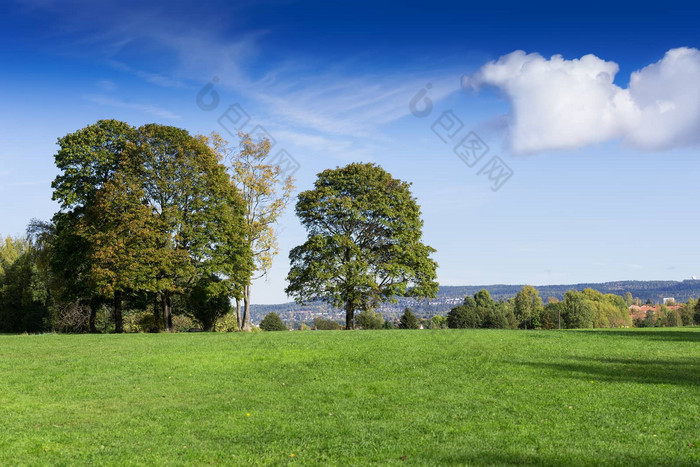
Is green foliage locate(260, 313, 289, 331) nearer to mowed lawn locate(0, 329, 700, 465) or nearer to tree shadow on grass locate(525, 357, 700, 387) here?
mowed lawn locate(0, 329, 700, 465)

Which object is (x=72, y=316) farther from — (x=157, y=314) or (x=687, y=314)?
(x=687, y=314)

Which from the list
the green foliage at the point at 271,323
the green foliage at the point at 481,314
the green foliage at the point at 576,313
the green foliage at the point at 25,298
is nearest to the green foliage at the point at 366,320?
the green foliage at the point at 481,314

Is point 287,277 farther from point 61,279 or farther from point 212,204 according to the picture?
point 61,279

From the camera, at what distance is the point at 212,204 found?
38281mm

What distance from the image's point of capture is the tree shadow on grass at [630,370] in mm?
16047

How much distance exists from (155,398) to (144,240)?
2209 centimetres

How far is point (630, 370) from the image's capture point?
17.6m

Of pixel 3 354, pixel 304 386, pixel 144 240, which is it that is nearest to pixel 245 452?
pixel 304 386

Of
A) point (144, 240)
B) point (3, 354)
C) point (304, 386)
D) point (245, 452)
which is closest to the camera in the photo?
point (245, 452)

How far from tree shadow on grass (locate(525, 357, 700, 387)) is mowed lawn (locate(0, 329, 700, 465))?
0.06 meters

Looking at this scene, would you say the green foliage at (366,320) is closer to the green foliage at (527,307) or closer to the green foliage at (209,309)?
the green foliage at (527,307)

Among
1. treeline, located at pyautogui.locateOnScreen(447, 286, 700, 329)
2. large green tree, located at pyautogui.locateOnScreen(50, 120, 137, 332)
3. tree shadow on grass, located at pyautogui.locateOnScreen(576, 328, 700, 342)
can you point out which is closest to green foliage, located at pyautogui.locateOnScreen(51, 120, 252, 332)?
large green tree, located at pyautogui.locateOnScreen(50, 120, 137, 332)

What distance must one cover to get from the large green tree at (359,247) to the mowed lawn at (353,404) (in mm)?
17692

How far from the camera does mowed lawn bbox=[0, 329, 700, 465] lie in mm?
9805
